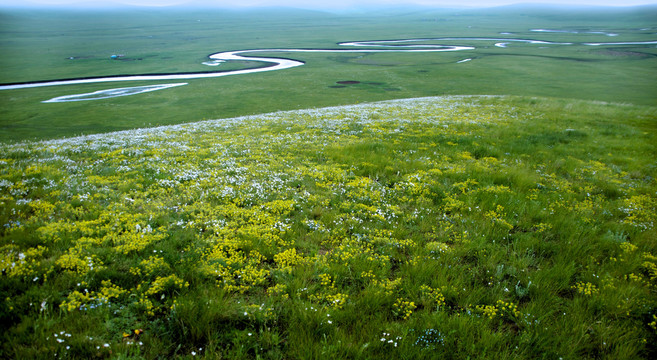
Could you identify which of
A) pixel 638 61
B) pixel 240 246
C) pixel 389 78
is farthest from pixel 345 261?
pixel 638 61

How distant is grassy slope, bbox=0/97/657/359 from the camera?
5.02 meters

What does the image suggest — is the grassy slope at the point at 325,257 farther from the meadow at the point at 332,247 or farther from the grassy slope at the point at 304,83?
the grassy slope at the point at 304,83

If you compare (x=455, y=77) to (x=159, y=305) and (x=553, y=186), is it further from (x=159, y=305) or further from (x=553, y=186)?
(x=159, y=305)

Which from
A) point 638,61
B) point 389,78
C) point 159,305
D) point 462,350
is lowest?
point 462,350

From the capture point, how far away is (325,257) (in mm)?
7020

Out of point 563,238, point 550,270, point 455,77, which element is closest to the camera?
point 550,270

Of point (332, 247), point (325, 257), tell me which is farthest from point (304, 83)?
point (325, 257)

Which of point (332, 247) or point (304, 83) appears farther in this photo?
point (304, 83)

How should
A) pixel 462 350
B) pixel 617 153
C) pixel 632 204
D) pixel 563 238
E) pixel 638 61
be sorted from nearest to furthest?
1. pixel 462 350
2. pixel 563 238
3. pixel 632 204
4. pixel 617 153
5. pixel 638 61

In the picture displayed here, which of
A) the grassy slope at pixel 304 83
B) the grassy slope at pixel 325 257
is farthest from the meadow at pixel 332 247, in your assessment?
the grassy slope at pixel 304 83

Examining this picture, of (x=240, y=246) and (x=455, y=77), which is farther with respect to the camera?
(x=455, y=77)

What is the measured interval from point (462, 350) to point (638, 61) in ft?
454

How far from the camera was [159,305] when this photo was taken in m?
5.42

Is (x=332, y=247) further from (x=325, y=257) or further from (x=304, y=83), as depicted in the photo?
(x=304, y=83)
